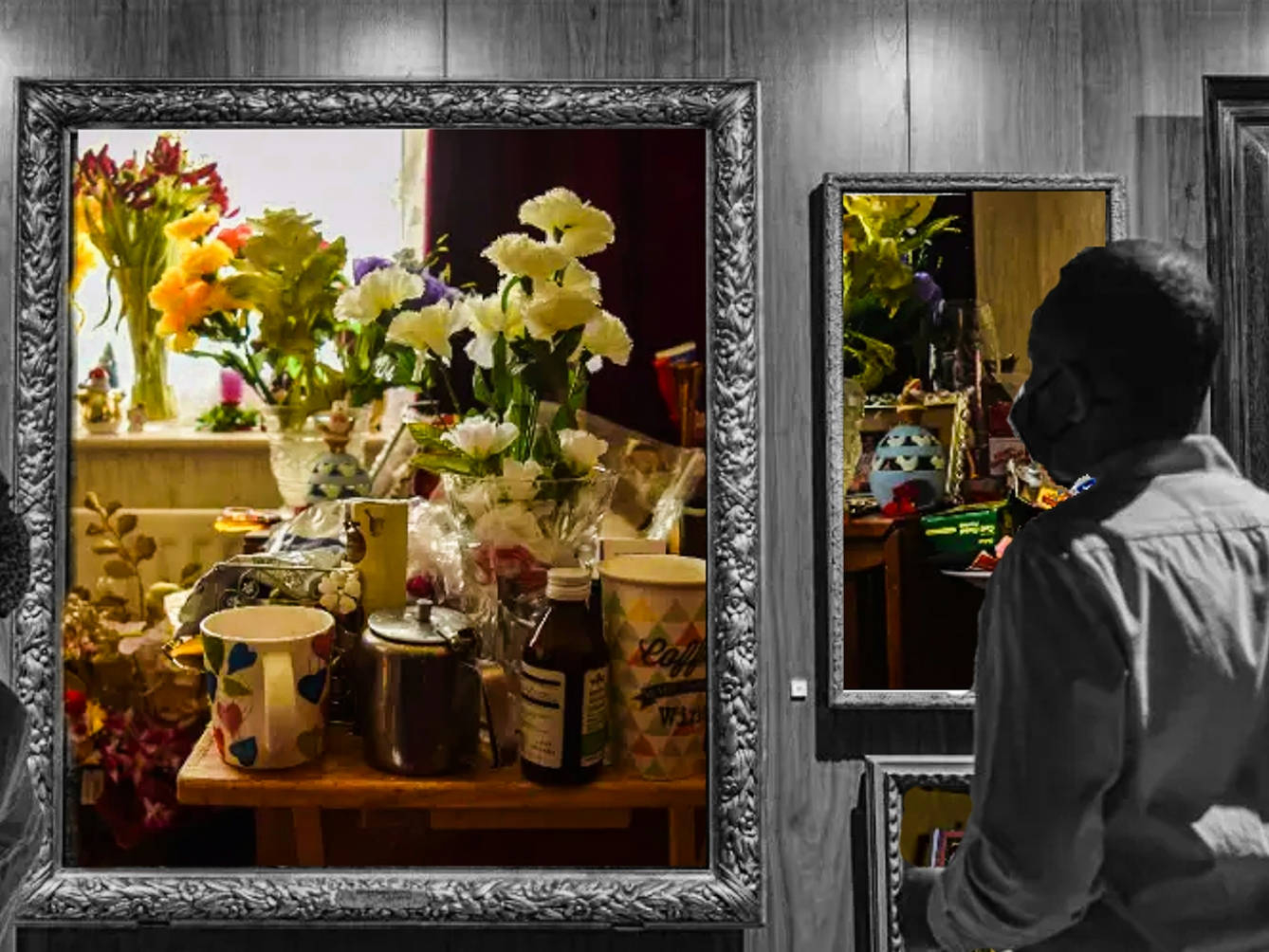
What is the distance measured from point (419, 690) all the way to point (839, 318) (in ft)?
2.42

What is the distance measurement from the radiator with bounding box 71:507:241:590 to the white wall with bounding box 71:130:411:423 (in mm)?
135

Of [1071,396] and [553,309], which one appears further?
[553,309]

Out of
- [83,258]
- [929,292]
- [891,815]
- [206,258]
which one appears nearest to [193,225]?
[206,258]

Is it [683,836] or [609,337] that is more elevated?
[609,337]

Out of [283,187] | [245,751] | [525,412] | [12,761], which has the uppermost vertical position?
[283,187]

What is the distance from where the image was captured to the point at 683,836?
5.42 ft

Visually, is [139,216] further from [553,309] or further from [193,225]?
[553,309]

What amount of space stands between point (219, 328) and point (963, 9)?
43.4 inches

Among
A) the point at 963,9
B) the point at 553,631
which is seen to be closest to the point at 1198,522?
the point at 553,631

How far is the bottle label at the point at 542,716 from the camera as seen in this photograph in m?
1.59

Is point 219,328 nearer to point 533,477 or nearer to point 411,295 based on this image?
point 411,295

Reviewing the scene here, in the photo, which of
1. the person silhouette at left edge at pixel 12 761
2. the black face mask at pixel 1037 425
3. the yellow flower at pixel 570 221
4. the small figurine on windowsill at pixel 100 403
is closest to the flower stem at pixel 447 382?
the yellow flower at pixel 570 221

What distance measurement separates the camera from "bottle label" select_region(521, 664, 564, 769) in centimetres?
159

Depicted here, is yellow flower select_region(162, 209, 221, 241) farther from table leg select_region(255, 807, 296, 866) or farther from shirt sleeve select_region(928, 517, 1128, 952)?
shirt sleeve select_region(928, 517, 1128, 952)
